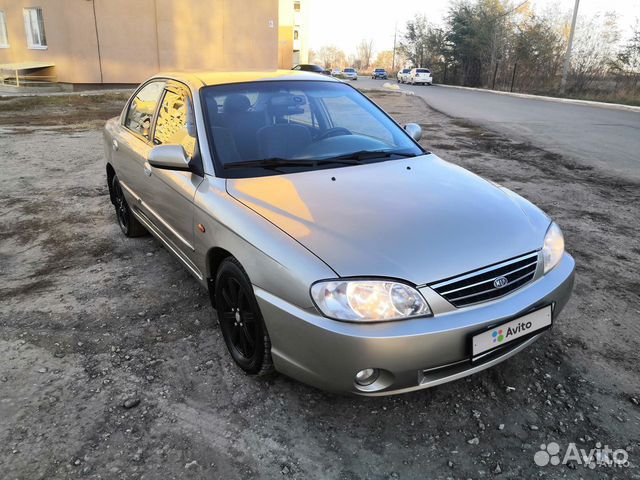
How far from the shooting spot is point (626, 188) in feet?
21.9

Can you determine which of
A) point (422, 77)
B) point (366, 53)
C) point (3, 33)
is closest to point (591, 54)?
point (422, 77)

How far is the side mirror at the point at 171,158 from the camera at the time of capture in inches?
116

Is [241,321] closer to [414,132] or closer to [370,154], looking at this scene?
[370,154]

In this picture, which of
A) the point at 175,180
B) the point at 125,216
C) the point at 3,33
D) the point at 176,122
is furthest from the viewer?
the point at 3,33

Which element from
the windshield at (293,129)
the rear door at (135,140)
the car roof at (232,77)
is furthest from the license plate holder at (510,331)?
the rear door at (135,140)

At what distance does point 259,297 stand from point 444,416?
110cm

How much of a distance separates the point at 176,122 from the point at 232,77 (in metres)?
0.53

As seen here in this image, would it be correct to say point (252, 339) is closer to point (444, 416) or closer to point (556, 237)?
point (444, 416)

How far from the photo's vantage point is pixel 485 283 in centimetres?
222

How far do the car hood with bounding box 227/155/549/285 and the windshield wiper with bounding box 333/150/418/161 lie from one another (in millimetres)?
150

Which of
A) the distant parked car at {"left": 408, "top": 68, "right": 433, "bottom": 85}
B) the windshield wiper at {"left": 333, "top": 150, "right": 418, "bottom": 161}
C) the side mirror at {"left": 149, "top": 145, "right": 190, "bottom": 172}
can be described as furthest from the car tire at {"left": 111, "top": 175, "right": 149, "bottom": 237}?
the distant parked car at {"left": 408, "top": 68, "right": 433, "bottom": 85}

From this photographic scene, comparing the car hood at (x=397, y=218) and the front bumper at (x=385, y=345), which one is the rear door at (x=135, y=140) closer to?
the car hood at (x=397, y=218)

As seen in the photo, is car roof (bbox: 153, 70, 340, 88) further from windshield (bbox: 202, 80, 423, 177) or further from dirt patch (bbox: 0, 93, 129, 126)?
dirt patch (bbox: 0, 93, 129, 126)

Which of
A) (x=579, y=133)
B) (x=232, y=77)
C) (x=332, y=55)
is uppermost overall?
(x=332, y=55)
